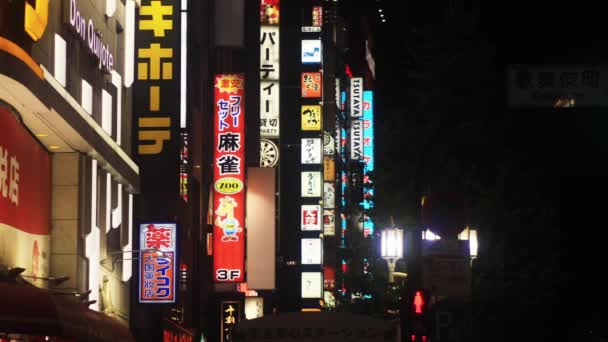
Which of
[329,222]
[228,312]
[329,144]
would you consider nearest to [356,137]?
[329,144]

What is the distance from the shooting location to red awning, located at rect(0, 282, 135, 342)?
31.2ft

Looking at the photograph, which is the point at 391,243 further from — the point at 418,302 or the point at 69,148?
the point at 418,302

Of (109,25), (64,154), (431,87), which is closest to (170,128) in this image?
(109,25)

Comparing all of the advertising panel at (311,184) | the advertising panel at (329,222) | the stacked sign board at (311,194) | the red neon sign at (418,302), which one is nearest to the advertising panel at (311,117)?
the stacked sign board at (311,194)

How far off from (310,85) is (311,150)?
3.24 metres

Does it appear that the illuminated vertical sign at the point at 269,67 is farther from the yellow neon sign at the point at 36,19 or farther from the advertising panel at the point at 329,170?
the yellow neon sign at the point at 36,19

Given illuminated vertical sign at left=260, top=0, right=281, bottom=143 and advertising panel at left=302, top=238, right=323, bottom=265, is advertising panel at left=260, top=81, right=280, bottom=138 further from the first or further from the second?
advertising panel at left=302, top=238, right=323, bottom=265

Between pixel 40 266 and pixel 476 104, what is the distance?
21149 mm

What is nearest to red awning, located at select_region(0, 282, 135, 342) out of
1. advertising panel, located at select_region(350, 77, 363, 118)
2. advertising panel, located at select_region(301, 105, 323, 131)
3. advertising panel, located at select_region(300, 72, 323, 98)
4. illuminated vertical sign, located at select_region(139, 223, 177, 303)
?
illuminated vertical sign, located at select_region(139, 223, 177, 303)

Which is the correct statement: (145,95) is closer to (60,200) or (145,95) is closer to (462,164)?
(60,200)

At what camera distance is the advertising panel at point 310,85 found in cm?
4950

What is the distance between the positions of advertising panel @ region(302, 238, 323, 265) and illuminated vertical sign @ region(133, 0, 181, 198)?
26763 mm

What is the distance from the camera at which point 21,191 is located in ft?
46.0

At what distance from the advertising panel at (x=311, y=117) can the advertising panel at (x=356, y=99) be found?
53.4 feet
